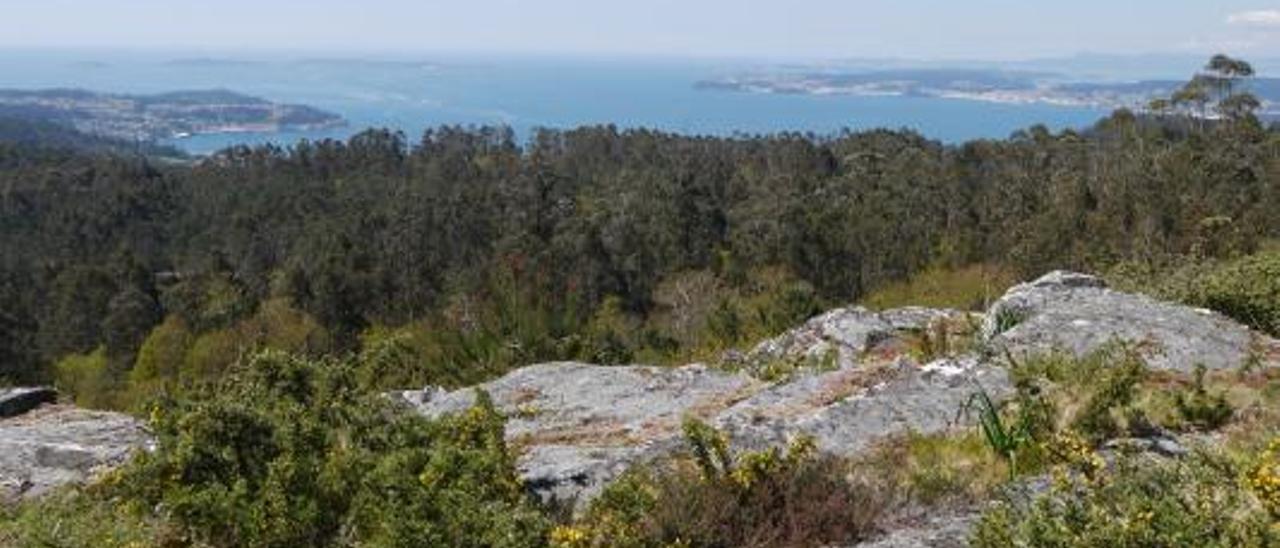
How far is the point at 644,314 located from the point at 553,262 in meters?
4.66

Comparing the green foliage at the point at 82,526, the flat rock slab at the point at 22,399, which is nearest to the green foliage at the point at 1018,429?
the green foliage at the point at 82,526

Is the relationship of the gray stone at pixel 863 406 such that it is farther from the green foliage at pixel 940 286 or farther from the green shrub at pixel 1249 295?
the green foliage at pixel 940 286

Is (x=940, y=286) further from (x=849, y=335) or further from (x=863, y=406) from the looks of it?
(x=863, y=406)

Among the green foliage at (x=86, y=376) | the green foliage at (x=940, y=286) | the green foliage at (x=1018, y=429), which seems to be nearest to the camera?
the green foliage at (x=1018, y=429)

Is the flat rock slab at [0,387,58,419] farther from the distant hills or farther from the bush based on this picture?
the distant hills

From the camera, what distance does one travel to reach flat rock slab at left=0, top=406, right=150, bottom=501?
728 cm

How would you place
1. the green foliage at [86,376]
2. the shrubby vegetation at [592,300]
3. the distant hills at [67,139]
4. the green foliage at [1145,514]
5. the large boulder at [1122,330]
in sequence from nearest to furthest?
the green foliage at [1145,514] → the shrubby vegetation at [592,300] → the large boulder at [1122,330] → the green foliage at [86,376] → the distant hills at [67,139]

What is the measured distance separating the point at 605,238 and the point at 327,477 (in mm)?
55143

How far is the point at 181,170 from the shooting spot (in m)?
106

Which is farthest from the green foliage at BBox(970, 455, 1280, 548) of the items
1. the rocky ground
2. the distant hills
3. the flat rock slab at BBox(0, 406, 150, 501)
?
the distant hills

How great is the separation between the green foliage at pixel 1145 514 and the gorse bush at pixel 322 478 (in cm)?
171

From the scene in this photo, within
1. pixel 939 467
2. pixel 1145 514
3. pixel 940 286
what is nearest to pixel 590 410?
pixel 939 467

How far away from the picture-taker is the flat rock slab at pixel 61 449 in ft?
23.9

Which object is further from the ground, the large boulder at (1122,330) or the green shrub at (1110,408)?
the green shrub at (1110,408)
